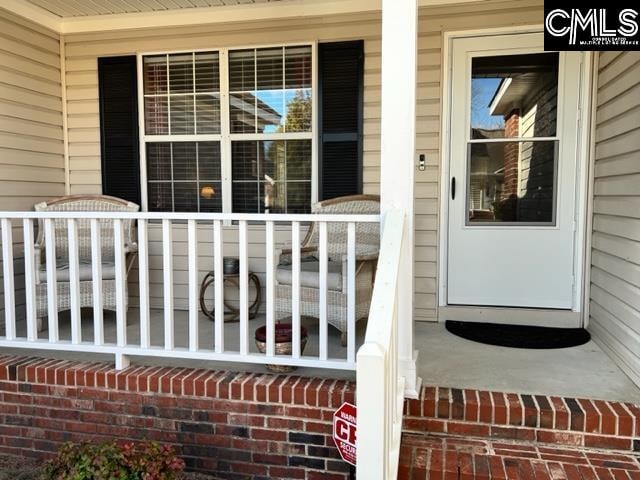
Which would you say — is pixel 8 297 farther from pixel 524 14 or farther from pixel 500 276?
pixel 524 14

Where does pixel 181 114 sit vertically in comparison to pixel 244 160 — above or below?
above

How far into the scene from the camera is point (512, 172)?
348cm

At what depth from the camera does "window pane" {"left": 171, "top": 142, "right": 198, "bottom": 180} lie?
4.00m

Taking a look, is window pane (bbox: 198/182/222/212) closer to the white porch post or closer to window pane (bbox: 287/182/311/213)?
window pane (bbox: 287/182/311/213)

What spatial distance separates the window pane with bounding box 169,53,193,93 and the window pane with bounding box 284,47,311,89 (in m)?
0.80

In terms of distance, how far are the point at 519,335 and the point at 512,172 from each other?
3.72 ft

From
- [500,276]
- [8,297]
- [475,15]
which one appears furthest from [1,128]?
[500,276]

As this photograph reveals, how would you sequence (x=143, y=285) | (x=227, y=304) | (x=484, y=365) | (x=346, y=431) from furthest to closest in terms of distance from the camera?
(x=227, y=304)
(x=484, y=365)
(x=143, y=285)
(x=346, y=431)

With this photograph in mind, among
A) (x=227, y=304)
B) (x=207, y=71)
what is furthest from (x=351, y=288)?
(x=207, y=71)

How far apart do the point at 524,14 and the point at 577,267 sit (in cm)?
176

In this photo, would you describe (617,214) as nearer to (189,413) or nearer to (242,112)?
(189,413)

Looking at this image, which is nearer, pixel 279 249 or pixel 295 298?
pixel 295 298

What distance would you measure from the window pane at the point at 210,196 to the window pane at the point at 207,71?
757 millimetres

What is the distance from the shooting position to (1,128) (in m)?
3.56
